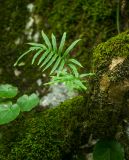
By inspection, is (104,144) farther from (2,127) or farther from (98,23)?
(98,23)

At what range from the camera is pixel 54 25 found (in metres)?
4.34

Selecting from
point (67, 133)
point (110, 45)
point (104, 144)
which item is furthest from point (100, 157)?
point (110, 45)

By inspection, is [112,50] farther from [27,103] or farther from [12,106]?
[12,106]

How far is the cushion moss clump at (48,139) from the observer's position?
2.99 m

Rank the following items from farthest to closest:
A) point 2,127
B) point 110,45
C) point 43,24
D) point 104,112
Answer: point 43,24 → point 2,127 → point 110,45 → point 104,112

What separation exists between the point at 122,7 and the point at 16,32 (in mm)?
1203

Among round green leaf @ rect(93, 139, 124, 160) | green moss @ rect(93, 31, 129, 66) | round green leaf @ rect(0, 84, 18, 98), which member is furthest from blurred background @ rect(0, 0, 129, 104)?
round green leaf @ rect(93, 139, 124, 160)

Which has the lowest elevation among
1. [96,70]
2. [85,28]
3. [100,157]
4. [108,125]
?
[100,157]

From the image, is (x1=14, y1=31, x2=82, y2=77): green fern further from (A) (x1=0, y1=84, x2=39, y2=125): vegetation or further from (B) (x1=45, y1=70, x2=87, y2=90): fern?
(A) (x1=0, y1=84, x2=39, y2=125): vegetation

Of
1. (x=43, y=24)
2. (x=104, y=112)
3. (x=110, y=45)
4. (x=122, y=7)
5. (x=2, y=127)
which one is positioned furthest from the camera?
(x=43, y=24)

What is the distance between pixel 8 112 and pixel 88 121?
23.9 inches

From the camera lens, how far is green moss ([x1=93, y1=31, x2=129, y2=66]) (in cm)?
293

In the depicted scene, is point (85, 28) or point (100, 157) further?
point (85, 28)

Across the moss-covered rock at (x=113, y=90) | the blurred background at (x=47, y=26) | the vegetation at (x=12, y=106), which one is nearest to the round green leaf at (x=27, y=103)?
the vegetation at (x=12, y=106)
